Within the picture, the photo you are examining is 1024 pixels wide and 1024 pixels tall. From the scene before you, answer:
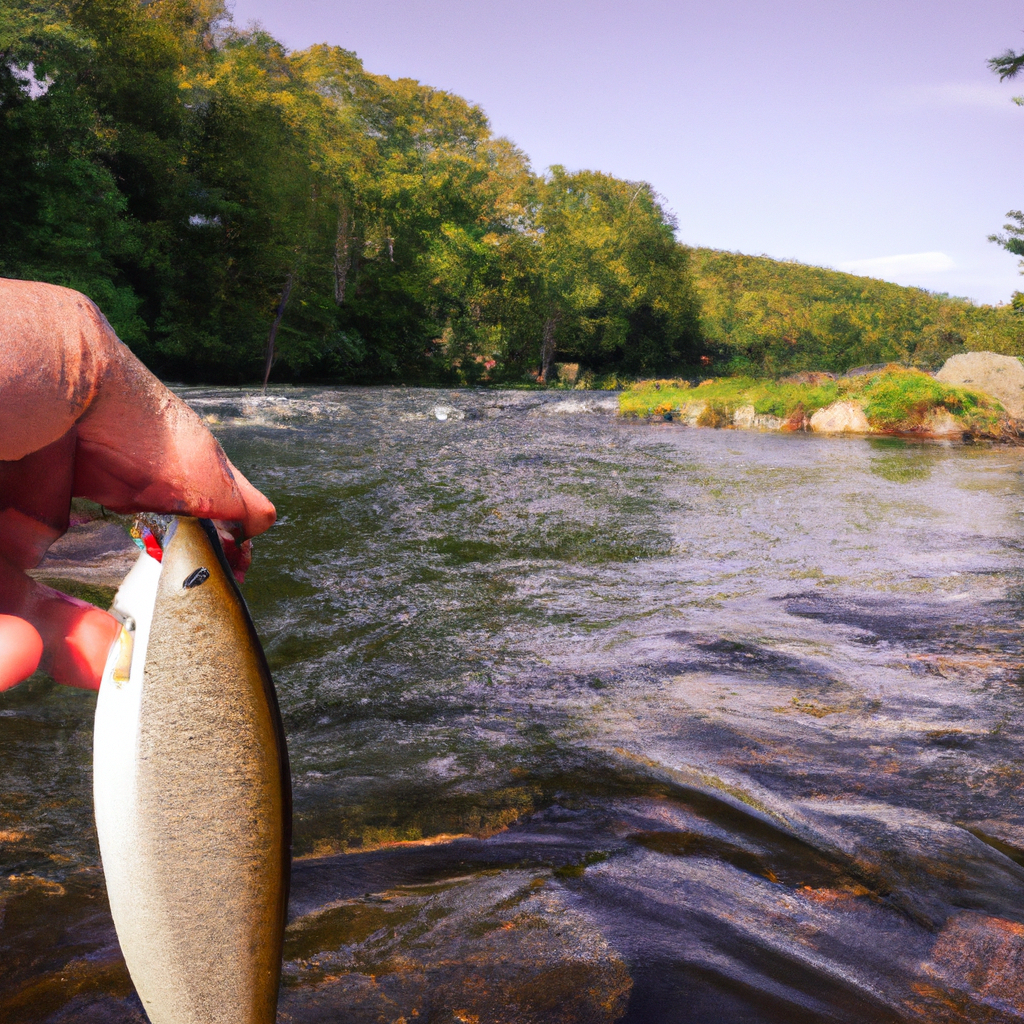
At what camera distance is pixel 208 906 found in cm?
93

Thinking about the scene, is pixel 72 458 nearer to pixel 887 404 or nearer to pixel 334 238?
pixel 887 404

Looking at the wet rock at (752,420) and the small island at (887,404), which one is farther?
the wet rock at (752,420)

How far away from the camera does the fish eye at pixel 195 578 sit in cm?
93

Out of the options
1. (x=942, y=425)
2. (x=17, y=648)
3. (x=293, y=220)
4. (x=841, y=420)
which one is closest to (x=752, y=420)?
(x=841, y=420)

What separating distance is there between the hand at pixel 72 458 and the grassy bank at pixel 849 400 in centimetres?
1917

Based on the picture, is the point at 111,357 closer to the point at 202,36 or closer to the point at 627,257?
the point at 202,36

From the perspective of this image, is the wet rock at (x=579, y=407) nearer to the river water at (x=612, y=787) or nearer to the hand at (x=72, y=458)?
the river water at (x=612, y=787)

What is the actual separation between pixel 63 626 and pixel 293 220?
35292 mm

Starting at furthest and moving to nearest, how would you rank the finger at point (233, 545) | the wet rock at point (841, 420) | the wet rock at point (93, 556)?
the wet rock at point (841, 420)
the wet rock at point (93, 556)
the finger at point (233, 545)

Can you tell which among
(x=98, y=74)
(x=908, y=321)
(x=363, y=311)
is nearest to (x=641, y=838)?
(x=98, y=74)

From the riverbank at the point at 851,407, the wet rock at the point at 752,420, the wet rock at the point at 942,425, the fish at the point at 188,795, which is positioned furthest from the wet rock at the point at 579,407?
the fish at the point at 188,795

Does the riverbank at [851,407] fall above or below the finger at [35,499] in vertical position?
above

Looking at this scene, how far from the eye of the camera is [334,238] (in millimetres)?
38062

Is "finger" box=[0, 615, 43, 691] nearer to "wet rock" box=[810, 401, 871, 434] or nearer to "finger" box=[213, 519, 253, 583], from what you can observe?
"finger" box=[213, 519, 253, 583]
